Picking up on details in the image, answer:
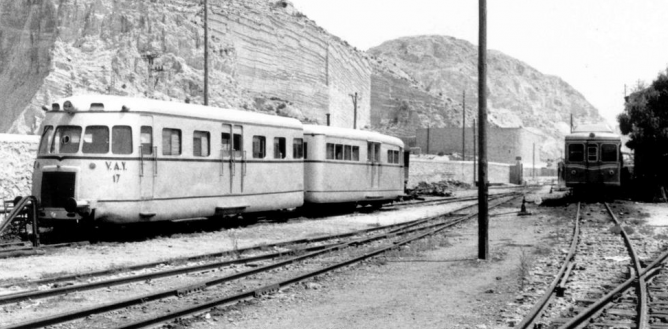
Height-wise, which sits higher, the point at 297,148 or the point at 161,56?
the point at 161,56

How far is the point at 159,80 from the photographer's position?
6056 centimetres

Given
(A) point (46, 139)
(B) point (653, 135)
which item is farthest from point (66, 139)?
(B) point (653, 135)

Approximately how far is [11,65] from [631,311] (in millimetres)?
55149

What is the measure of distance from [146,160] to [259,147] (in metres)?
4.53

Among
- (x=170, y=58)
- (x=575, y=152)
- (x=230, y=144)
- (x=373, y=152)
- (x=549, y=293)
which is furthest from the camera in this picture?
(x=170, y=58)

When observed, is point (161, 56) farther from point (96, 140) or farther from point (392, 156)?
point (96, 140)

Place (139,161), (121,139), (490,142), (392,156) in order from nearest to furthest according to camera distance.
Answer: (121,139)
(139,161)
(392,156)
(490,142)

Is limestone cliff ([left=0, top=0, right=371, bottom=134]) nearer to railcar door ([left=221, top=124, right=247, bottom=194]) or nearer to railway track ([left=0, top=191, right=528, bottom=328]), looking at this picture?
railcar door ([left=221, top=124, right=247, bottom=194])

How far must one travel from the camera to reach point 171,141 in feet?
54.5

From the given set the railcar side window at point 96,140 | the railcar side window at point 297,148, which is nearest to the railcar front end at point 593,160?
the railcar side window at point 297,148

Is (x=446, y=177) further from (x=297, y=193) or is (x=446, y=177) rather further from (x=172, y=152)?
(x=172, y=152)

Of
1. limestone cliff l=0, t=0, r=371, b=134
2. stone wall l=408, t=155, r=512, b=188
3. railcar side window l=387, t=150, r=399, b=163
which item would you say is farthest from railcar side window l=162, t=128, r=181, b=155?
stone wall l=408, t=155, r=512, b=188

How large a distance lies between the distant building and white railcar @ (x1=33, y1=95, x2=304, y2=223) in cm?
A: 7850

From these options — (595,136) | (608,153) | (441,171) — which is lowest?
(441,171)
